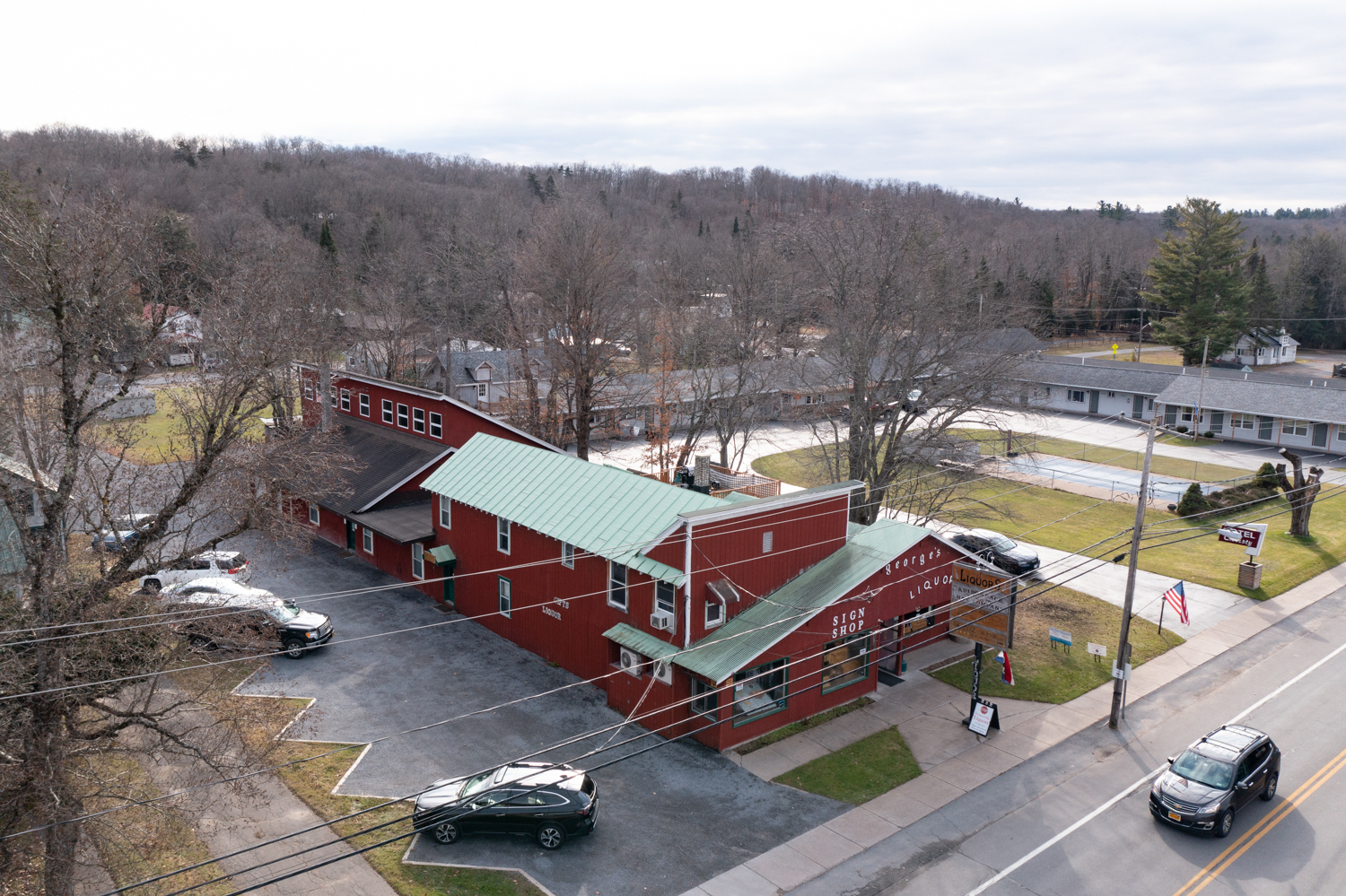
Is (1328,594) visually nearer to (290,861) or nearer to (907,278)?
(907,278)

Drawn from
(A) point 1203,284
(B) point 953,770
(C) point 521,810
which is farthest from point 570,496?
(A) point 1203,284

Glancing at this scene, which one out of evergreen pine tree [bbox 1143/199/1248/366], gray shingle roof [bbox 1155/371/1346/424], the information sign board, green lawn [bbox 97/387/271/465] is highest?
evergreen pine tree [bbox 1143/199/1248/366]

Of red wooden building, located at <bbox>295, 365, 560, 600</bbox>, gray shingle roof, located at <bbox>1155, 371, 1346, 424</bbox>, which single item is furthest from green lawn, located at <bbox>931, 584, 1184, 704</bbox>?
gray shingle roof, located at <bbox>1155, 371, 1346, 424</bbox>

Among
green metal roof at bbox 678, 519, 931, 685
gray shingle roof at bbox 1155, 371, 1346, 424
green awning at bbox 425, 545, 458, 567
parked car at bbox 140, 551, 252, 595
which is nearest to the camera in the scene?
green metal roof at bbox 678, 519, 931, 685

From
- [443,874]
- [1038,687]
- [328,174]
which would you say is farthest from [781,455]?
[328,174]

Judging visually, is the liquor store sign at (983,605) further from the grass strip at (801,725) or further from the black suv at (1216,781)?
the black suv at (1216,781)

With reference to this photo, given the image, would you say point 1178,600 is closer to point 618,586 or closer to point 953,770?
point 953,770

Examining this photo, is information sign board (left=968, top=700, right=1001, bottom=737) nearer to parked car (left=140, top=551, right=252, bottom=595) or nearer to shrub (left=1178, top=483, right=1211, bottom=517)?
shrub (left=1178, top=483, right=1211, bottom=517)
